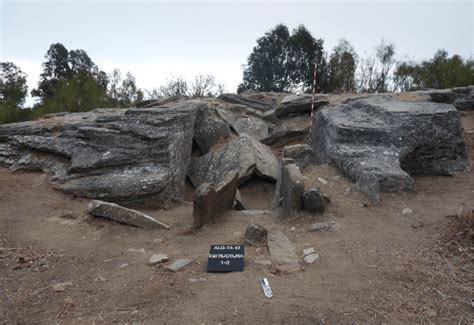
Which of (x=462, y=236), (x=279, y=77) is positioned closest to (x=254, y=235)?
(x=462, y=236)

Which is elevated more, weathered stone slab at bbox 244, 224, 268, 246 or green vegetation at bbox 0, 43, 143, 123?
green vegetation at bbox 0, 43, 143, 123

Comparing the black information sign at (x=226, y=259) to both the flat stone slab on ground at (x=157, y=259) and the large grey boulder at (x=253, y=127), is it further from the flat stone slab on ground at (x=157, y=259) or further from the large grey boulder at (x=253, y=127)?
the large grey boulder at (x=253, y=127)

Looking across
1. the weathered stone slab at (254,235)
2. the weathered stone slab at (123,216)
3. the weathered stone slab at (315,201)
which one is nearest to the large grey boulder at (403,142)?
the weathered stone slab at (315,201)

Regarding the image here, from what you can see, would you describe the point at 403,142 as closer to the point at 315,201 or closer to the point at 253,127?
the point at 315,201

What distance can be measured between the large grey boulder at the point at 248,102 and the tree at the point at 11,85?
16770 mm

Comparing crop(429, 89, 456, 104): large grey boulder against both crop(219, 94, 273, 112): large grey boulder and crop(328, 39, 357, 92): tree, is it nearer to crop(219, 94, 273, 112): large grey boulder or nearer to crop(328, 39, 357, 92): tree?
crop(219, 94, 273, 112): large grey boulder

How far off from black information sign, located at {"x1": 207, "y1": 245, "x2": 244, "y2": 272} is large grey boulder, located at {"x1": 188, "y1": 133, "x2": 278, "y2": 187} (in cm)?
318

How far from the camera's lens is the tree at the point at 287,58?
2111 cm

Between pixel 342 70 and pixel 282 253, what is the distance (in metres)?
21.4

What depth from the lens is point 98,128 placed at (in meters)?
6.55

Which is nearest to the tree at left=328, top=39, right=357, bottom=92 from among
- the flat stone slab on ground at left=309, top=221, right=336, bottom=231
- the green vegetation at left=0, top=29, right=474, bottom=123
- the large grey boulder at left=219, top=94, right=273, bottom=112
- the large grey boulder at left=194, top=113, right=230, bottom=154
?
the green vegetation at left=0, top=29, right=474, bottom=123

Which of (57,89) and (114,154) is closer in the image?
(114,154)

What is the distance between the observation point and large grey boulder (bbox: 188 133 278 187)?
656cm

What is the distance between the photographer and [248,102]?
12.2 meters
